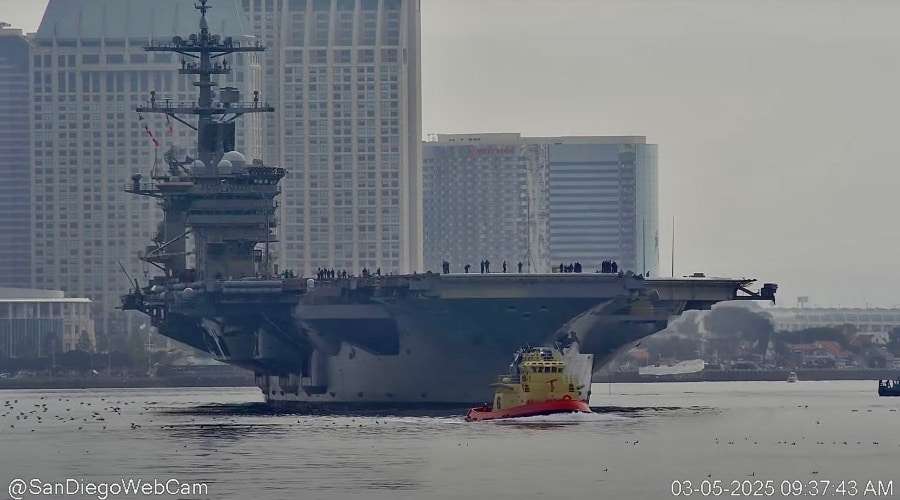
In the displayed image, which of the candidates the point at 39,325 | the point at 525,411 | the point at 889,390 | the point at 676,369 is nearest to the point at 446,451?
the point at 525,411

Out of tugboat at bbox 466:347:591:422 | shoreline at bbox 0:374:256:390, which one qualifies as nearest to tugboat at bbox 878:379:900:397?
tugboat at bbox 466:347:591:422

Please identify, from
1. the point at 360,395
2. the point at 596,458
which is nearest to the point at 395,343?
the point at 360,395

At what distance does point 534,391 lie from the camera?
73.3 metres

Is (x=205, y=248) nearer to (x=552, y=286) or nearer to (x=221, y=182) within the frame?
(x=221, y=182)

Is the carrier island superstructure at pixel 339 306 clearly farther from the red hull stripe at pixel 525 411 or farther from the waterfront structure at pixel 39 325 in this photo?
the waterfront structure at pixel 39 325

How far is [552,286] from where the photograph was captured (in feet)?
254

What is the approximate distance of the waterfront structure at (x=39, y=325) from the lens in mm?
186625

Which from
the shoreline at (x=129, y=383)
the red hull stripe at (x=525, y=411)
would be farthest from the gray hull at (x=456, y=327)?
the shoreline at (x=129, y=383)

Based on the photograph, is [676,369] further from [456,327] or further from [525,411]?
[525,411]

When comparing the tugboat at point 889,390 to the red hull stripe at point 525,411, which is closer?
the red hull stripe at point 525,411

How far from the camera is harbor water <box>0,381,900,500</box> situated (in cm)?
5400

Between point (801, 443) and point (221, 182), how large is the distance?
31331 mm

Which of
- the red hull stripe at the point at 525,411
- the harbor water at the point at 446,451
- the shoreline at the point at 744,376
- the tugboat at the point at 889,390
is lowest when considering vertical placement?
the shoreline at the point at 744,376

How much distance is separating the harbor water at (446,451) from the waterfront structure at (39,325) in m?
98.6
